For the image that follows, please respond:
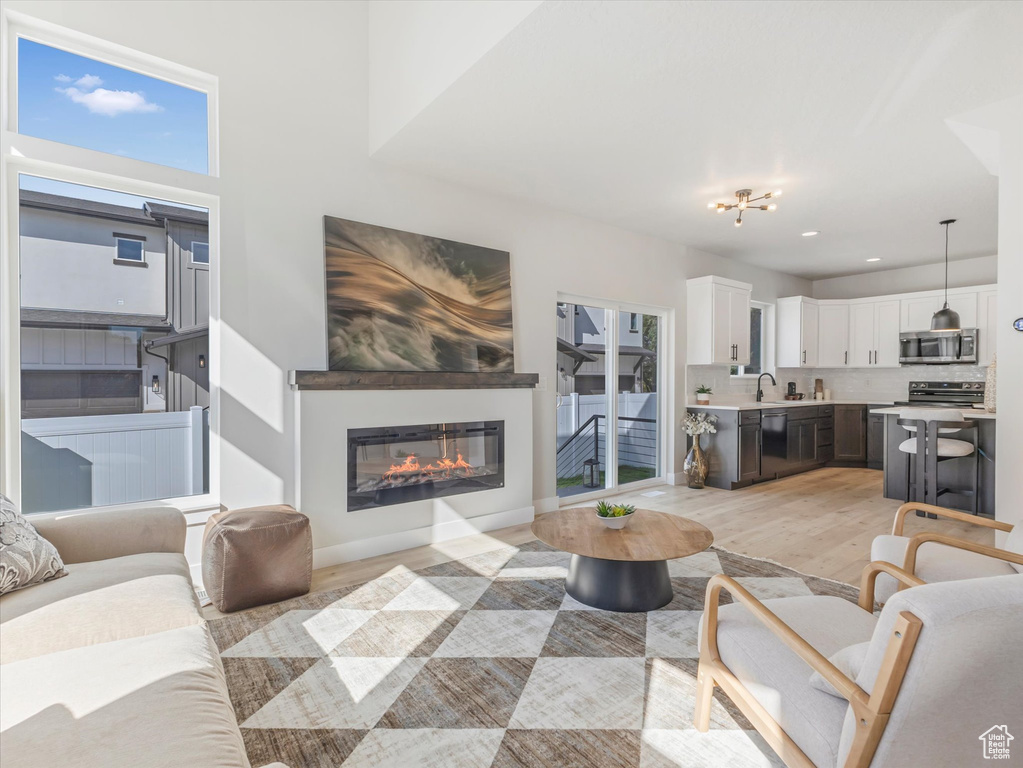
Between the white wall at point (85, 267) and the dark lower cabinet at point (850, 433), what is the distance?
8135 mm

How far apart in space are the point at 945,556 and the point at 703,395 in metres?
4.23

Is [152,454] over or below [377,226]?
below

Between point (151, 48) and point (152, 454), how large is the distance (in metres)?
2.31

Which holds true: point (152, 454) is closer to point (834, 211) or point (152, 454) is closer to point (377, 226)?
point (377, 226)

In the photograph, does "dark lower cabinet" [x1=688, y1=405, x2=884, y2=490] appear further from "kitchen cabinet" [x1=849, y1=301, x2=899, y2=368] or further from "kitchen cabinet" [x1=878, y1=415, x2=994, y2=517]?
"kitchen cabinet" [x1=878, y1=415, x2=994, y2=517]

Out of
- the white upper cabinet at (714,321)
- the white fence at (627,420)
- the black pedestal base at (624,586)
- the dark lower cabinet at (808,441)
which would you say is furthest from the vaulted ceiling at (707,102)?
the dark lower cabinet at (808,441)

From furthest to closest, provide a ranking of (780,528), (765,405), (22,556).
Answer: (765,405), (780,528), (22,556)

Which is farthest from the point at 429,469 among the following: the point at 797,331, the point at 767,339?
the point at 797,331

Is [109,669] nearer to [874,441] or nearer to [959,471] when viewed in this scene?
[959,471]

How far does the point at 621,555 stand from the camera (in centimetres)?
260

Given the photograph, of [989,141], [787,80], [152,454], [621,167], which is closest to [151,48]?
[152,454]

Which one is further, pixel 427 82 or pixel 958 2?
pixel 427 82

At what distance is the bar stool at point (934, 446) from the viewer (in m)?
4.83

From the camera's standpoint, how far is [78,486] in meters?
2.92
